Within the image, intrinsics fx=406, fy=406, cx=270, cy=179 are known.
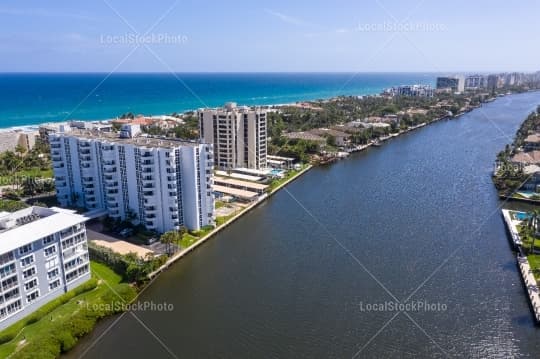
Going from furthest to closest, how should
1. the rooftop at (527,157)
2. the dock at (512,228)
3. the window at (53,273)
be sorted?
1. the rooftop at (527,157)
2. the dock at (512,228)
3. the window at (53,273)

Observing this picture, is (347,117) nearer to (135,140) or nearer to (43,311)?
(135,140)

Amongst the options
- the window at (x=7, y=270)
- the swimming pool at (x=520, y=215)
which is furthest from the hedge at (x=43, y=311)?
the swimming pool at (x=520, y=215)

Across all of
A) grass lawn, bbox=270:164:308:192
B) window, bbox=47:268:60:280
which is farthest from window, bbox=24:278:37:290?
grass lawn, bbox=270:164:308:192

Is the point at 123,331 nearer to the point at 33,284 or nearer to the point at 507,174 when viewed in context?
the point at 33,284

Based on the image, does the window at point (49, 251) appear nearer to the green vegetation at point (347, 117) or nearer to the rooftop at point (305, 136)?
the green vegetation at point (347, 117)

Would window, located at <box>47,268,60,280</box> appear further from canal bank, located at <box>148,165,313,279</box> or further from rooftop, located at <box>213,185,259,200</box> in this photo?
rooftop, located at <box>213,185,259,200</box>

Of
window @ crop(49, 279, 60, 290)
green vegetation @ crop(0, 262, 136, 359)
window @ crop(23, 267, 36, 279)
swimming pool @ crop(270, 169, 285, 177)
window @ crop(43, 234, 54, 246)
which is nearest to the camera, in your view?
green vegetation @ crop(0, 262, 136, 359)

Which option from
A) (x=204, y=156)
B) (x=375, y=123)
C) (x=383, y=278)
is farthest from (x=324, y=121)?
(x=383, y=278)
